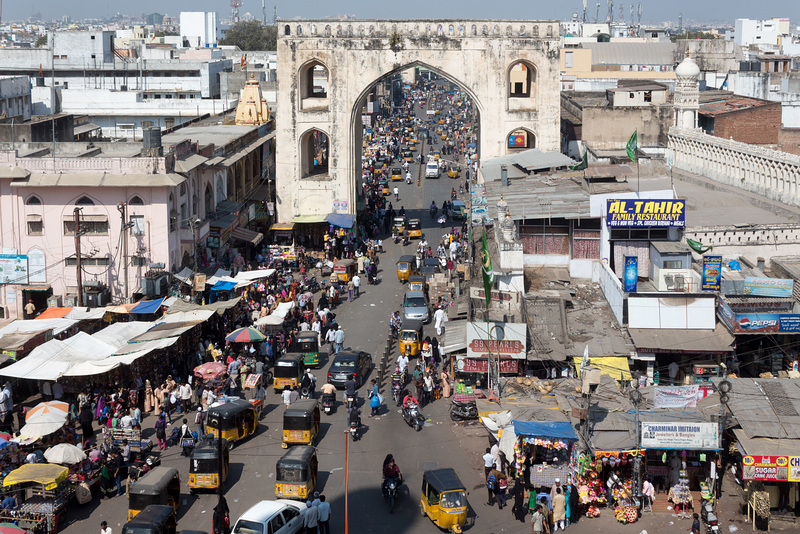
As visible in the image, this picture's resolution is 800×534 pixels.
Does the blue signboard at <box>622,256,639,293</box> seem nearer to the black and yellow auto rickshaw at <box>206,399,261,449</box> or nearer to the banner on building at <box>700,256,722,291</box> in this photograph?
the banner on building at <box>700,256,722,291</box>

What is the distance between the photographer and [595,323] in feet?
85.8

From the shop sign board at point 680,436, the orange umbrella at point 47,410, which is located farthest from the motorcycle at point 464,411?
the orange umbrella at point 47,410

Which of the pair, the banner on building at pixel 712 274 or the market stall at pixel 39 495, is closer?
A: the market stall at pixel 39 495

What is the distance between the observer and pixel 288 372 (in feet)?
89.2

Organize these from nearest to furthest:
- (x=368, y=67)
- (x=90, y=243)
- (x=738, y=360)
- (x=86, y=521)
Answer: (x=86, y=521), (x=738, y=360), (x=90, y=243), (x=368, y=67)

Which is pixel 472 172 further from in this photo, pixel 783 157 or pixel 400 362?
pixel 400 362

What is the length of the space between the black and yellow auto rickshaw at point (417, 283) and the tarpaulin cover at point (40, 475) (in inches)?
722

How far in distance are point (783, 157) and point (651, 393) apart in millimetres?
16622

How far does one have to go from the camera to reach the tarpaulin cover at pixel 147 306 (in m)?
30.2

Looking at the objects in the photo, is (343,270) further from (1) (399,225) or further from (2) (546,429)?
(2) (546,429)

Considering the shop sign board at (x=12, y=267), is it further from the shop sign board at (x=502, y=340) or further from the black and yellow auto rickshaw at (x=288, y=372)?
the shop sign board at (x=502, y=340)

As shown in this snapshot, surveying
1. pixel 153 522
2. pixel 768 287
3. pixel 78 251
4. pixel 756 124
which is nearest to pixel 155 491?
pixel 153 522

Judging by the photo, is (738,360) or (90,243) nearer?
(738,360)

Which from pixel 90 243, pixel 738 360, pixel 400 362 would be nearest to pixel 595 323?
pixel 738 360
